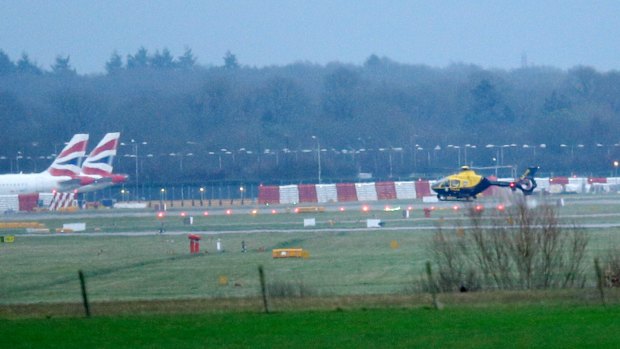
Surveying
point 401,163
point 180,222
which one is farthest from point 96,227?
point 401,163

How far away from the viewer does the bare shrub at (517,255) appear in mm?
28516

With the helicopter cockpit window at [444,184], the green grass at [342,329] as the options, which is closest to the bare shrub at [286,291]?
the green grass at [342,329]

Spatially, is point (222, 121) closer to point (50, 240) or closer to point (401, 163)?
point (401, 163)

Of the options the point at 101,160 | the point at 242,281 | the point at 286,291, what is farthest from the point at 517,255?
the point at 101,160

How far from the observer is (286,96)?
173250 millimetres

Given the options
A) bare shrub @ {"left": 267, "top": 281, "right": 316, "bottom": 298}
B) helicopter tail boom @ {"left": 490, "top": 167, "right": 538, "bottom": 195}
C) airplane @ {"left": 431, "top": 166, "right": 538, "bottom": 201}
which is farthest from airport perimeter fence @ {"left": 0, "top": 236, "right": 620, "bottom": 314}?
helicopter tail boom @ {"left": 490, "top": 167, "right": 538, "bottom": 195}

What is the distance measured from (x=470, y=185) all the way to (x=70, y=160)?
123ft

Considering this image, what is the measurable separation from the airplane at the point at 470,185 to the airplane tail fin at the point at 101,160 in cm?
3234

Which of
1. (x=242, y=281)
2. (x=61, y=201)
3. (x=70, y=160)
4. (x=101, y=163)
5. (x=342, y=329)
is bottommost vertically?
(x=242, y=281)

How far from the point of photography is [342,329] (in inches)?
824

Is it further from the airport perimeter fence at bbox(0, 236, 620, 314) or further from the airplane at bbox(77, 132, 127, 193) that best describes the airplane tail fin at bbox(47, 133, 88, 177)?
the airport perimeter fence at bbox(0, 236, 620, 314)

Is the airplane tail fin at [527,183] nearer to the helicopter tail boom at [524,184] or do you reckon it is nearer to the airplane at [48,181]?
the helicopter tail boom at [524,184]

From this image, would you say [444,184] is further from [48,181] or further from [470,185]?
[48,181]

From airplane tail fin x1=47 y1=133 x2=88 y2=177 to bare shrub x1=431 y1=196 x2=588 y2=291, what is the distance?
66.1 metres
